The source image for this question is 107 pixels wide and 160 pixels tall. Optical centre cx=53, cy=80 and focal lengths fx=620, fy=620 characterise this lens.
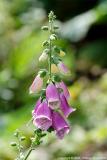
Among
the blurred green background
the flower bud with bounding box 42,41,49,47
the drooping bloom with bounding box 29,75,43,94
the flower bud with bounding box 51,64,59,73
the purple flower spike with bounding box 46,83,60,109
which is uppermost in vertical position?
the blurred green background

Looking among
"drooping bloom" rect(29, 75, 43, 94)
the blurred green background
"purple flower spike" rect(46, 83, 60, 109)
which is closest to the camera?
"purple flower spike" rect(46, 83, 60, 109)

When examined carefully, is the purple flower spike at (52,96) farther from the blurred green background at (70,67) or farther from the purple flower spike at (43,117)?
the blurred green background at (70,67)

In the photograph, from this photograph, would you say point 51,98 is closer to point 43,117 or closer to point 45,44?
point 43,117

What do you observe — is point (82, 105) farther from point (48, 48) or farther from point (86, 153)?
point (48, 48)

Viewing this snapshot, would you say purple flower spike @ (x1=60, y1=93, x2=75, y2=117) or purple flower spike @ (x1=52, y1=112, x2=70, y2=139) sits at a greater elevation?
purple flower spike @ (x1=60, y1=93, x2=75, y2=117)

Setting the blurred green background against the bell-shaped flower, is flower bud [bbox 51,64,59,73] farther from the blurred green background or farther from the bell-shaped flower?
the blurred green background

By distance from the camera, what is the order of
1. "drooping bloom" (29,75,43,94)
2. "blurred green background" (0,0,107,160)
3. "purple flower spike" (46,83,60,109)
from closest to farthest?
1. "purple flower spike" (46,83,60,109)
2. "drooping bloom" (29,75,43,94)
3. "blurred green background" (0,0,107,160)

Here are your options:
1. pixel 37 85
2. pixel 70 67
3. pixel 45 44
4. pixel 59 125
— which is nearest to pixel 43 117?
pixel 59 125

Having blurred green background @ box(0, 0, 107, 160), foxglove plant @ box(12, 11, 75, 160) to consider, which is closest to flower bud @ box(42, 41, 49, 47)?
foxglove plant @ box(12, 11, 75, 160)
